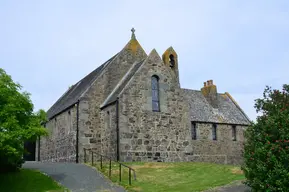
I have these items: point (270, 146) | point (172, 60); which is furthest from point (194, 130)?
point (270, 146)

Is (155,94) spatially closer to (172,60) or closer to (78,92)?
(172,60)

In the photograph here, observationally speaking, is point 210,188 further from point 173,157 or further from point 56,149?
point 56,149

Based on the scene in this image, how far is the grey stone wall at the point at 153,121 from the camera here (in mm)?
25875

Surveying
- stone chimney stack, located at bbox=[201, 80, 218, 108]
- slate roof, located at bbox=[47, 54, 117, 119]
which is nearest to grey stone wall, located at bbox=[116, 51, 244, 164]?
slate roof, located at bbox=[47, 54, 117, 119]

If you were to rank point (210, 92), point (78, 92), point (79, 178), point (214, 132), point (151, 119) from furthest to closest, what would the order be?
point (210, 92), point (214, 132), point (78, 92), point (151, 119), point (79, 178)

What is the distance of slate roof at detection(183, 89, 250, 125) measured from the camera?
35594 mm

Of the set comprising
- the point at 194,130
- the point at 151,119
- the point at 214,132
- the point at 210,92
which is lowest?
the point at 214,132

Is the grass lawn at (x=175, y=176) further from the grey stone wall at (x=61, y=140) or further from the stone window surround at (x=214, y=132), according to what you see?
the stone window surround at (x=214, y=132)

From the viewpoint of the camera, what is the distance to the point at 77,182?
19.6 m

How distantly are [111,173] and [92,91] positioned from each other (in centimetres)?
907

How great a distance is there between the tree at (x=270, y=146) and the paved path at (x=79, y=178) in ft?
22.2

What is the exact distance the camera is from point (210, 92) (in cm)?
3981

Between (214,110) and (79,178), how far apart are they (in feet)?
67.2

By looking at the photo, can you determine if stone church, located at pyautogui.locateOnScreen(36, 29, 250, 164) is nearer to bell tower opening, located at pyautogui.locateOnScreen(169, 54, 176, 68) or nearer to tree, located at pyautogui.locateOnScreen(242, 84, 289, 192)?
bell tower opening, located at pyautogui.locateOnScreen(169, 54, 176, 68)
